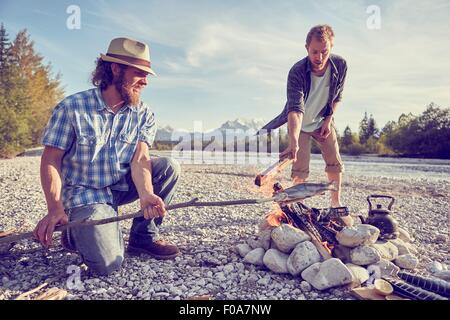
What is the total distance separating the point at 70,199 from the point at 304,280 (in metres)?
2.15

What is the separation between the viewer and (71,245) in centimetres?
335

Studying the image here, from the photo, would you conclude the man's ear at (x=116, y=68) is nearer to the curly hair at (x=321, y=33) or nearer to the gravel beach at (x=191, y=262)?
the gravel beach at (x=191, y=262)

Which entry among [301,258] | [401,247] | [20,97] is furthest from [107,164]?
[20,97]

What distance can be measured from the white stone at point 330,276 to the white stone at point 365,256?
13.9 inches

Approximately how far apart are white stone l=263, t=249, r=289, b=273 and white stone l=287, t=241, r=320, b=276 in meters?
0.06

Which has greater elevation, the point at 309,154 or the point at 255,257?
the point at 309,154

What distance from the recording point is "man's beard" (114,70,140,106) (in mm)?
3443

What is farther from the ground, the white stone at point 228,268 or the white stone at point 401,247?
the white stone at point 401,247

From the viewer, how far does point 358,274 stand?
3.11m

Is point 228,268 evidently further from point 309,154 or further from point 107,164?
point 309,154

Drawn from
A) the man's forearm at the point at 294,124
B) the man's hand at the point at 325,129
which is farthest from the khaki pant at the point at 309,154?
the man's forearm at the point at 294,124

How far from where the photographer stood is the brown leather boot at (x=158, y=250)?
365 centimetres

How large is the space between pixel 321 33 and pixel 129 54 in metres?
2.11
